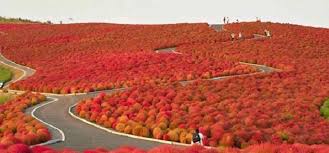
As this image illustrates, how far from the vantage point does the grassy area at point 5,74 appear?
56.8 metres

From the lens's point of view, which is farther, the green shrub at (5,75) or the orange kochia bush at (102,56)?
the green shrub at (5,75)

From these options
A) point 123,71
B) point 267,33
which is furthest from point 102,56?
point 267,33

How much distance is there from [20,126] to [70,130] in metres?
2.33

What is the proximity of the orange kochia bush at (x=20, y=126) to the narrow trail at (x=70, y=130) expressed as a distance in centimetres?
52

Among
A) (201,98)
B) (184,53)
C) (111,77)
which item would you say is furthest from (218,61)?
(201,98)

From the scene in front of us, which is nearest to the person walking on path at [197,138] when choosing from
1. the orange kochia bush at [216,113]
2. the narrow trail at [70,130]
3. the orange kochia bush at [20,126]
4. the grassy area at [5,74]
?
the orange kochia bush at [216,113]

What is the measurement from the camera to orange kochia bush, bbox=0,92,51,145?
2564 centimetres

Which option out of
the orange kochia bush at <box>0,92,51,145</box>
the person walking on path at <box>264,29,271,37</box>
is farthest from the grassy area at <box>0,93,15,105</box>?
the person walking on path at <box>264,29,271,37</box>

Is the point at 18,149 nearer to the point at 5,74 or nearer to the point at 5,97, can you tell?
the point at 5,97

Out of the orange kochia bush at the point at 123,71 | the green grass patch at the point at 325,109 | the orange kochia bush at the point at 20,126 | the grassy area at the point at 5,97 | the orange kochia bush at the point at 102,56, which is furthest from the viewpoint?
the orange kochia bush at the point at 102,56

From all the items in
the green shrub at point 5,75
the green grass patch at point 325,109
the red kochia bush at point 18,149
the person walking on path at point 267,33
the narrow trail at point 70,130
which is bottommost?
the green shrub at point 5,75

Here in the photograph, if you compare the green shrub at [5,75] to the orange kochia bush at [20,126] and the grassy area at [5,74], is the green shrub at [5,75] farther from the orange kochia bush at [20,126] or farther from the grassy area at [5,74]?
the orange kochia bush at [20,126]

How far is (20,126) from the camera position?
28984mm

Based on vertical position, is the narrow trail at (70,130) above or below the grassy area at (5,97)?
above
